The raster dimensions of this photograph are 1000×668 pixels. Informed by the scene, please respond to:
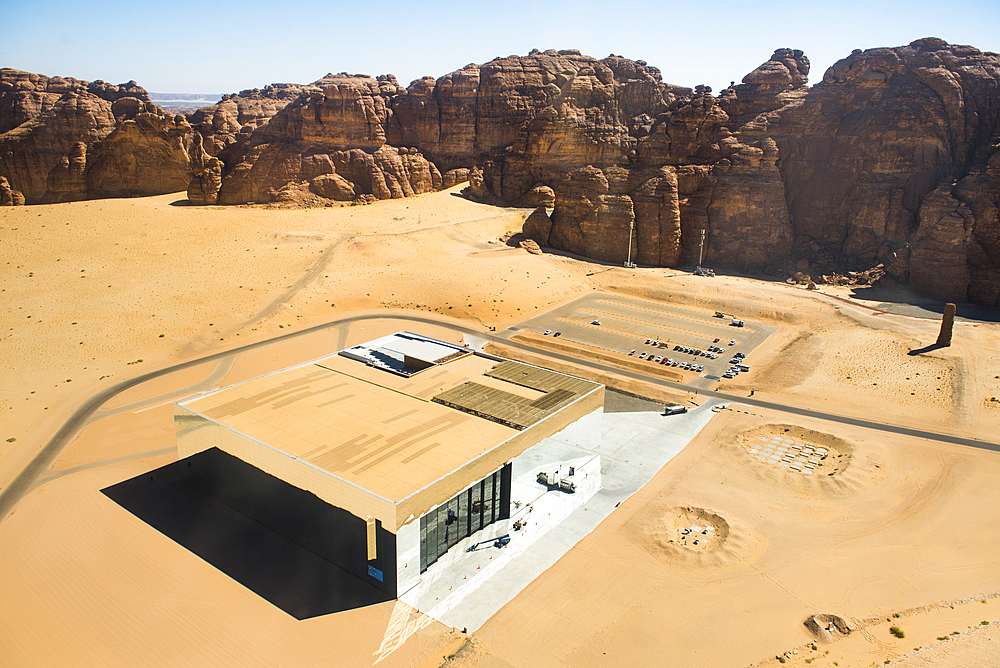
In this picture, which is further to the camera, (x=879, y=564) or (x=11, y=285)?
(x=11, y=285)

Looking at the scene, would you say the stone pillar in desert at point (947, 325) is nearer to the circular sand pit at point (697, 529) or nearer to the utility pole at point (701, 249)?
the utility pole at point (701, 249)

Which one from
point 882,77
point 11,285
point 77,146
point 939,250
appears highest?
point 882,77

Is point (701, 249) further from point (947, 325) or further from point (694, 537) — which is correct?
point (694, 537)

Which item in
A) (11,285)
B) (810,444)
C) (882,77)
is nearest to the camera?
(810,444)

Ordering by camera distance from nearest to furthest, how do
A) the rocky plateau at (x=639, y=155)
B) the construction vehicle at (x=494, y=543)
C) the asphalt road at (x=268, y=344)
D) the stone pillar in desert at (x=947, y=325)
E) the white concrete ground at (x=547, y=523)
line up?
the white concrete ground at (x=547, y=523) → the construction vehicle at (x=494, y=543) → the asphalt road at (x=268, y=344) → the stone pillar in desert at (x=947, y=325) → the rocky plateau at (x=639, y=155)

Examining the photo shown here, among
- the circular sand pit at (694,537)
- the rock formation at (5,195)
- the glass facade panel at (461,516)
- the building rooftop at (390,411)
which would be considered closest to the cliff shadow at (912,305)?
the circular sand pit at (694,537)

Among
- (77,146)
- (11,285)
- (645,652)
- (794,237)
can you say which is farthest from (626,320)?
(77,146)

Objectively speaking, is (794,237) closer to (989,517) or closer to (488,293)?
(488,293)
